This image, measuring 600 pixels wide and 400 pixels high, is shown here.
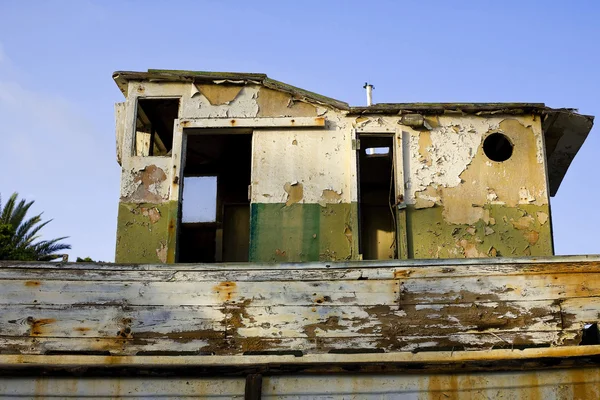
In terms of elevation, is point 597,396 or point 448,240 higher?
point 448,240

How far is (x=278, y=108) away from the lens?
8.22 meters

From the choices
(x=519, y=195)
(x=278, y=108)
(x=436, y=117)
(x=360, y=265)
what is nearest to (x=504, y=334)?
A: (x=360, y=265)

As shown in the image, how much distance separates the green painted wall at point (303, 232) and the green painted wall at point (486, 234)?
695mm

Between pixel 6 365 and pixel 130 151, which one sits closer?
pixel 6 365

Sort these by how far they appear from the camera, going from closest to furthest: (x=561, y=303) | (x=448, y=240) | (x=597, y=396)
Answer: (x=597, y=396)
(x=561, y=303)
(x=448, y=240)

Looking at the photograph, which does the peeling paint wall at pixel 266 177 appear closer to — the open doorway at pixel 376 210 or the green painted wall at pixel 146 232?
the green painted wall at pixel 146 232

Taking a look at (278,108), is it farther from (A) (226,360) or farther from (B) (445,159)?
(A) (226,360)

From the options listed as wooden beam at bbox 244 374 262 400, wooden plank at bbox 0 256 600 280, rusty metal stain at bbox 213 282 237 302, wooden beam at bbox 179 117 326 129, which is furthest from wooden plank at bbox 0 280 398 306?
wooden beam at bbox 179 117 326 129

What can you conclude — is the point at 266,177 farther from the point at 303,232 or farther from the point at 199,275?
the point at 199,275

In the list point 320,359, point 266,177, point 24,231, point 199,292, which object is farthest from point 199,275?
point 24,231

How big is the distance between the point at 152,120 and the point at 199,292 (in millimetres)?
3546

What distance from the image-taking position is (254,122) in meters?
8.12

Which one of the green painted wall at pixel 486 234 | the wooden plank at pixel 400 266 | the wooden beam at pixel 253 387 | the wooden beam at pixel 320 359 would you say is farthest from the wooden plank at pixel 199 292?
the green painted wall at pixel 486 234

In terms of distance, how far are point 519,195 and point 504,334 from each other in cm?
209
